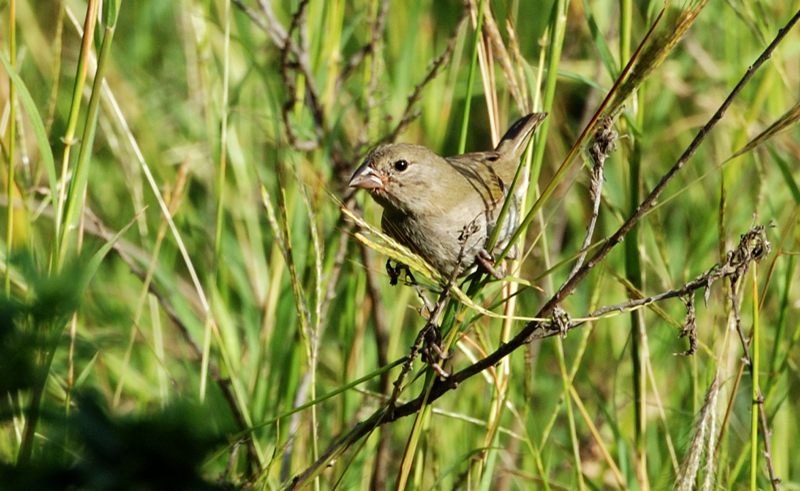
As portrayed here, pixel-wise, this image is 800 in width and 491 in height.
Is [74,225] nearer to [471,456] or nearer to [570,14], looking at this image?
[471,456]

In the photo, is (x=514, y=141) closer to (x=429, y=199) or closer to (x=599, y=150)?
(x=429, y=199)

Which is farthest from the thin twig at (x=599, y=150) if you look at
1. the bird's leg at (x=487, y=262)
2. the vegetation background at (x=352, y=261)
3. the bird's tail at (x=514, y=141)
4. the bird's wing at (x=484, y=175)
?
the bird's tail at (x=514, y=141)

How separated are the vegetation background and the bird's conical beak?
13 cm

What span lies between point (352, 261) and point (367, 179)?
2.59ft

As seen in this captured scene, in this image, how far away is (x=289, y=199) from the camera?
9.66 ft

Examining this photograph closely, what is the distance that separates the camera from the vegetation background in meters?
1.48

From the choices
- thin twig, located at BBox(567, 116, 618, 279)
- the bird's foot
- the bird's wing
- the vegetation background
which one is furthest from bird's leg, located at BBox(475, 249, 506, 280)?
the bird's wing

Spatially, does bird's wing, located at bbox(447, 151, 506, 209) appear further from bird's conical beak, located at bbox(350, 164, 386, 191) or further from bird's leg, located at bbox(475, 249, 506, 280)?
bird's leg, located at bbox(475, 249, 506, 280)

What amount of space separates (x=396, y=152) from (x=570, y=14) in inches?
82.4

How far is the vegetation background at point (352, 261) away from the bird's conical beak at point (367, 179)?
0.43 ft

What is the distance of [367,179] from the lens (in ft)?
8.35

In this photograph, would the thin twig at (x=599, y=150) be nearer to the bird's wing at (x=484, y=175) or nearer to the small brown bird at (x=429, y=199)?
the small brown bird at (x=429, y=199)

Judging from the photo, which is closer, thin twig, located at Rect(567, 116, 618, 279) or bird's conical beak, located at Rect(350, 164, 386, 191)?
thin twig, located at Rect(567, 116, 618, 279)

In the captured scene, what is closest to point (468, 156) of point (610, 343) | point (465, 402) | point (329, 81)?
point (329, 81)
